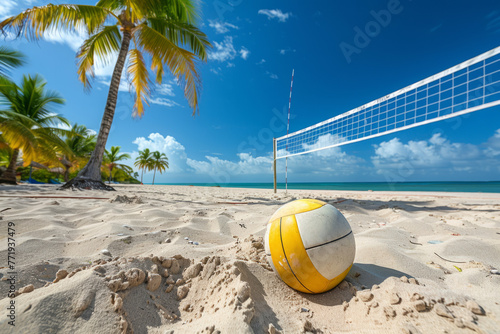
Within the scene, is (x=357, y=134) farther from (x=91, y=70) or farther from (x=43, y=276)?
(x=91, y=70)

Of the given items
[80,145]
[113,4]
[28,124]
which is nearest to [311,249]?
A: [113,4]

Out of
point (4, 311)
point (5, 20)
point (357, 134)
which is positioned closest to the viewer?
point (4, 311)

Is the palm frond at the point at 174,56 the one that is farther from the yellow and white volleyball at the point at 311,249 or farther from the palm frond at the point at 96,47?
the yellow and white volleyball at the point at 311,249

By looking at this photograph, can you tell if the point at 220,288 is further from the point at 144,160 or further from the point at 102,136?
the point at 144,160

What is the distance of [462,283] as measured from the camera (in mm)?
1522

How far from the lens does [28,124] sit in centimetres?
984

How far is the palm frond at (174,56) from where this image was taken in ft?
23.2

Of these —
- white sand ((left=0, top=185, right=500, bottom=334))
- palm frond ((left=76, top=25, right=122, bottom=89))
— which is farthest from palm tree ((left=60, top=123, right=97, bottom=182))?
white sand ((left=0, top=185, right=500, bottom=334))

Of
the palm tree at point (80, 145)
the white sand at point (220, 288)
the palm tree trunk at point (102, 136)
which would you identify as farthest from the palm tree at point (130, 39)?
the palm tree at point (80, 145)

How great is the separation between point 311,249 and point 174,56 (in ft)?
25.3

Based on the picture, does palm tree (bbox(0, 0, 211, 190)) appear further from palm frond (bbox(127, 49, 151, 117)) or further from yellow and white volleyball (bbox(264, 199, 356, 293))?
yellow and white volleyball (bbox(264, 199, 356, 293))

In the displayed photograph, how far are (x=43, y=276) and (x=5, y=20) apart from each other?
26.2ft

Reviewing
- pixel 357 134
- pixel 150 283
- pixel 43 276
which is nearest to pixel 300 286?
pixel 150 283

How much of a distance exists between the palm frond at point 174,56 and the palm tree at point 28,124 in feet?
19.0
